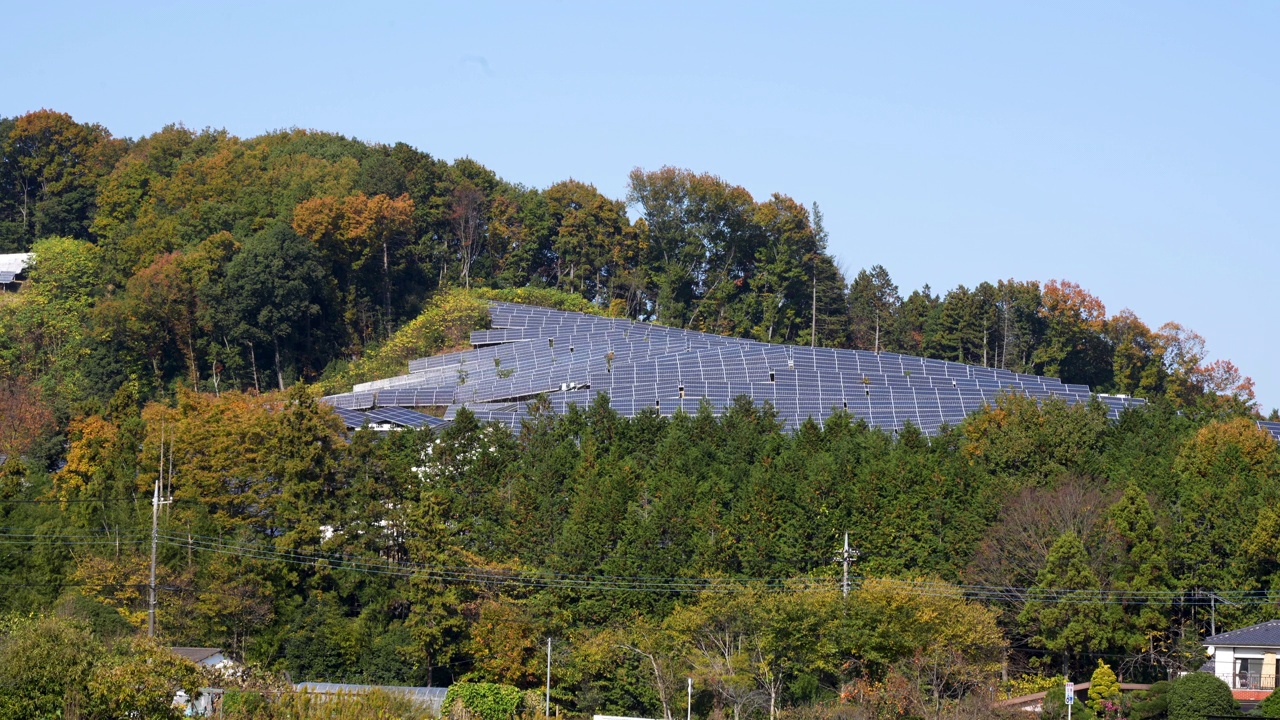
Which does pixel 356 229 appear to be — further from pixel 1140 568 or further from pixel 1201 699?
pixel 1201 699

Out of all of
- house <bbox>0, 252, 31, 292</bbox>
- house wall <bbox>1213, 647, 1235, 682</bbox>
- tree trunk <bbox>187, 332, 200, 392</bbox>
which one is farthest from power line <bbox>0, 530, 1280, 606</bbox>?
house <bbox>0, 252, 31, 292</bbox>

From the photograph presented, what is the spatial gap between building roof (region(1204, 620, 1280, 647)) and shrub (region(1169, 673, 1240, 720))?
3.60m

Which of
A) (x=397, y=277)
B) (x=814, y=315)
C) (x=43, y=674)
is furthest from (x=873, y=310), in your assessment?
(x=43, y=674)

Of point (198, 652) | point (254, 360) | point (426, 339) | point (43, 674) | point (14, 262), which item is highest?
point (14, 262)

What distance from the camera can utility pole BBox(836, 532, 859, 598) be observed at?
53.6 metres

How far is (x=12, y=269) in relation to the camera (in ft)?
340

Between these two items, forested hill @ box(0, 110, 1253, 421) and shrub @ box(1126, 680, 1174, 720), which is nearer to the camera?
shrub @ box(1126, 680, 1174, 720)

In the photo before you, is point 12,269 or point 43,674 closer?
point 43,674

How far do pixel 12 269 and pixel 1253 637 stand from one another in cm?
7758

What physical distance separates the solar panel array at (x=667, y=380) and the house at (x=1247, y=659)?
2255 centimetres

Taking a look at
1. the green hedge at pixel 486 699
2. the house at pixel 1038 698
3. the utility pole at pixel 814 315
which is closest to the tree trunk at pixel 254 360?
the utility pole at pixel 814 315

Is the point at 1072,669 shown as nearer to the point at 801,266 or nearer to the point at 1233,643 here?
the point at 1233,643

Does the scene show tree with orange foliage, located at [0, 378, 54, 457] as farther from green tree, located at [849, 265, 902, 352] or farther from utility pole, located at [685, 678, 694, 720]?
green tree, located at [849, 265, 902, 352]

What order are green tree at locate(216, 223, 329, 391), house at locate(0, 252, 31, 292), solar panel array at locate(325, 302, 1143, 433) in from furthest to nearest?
house at locate(0, 252, 31, 292) → green tree at locate(216, 223, 329, 391) → solar panel array at locate(325, 302, 1143, 433)
